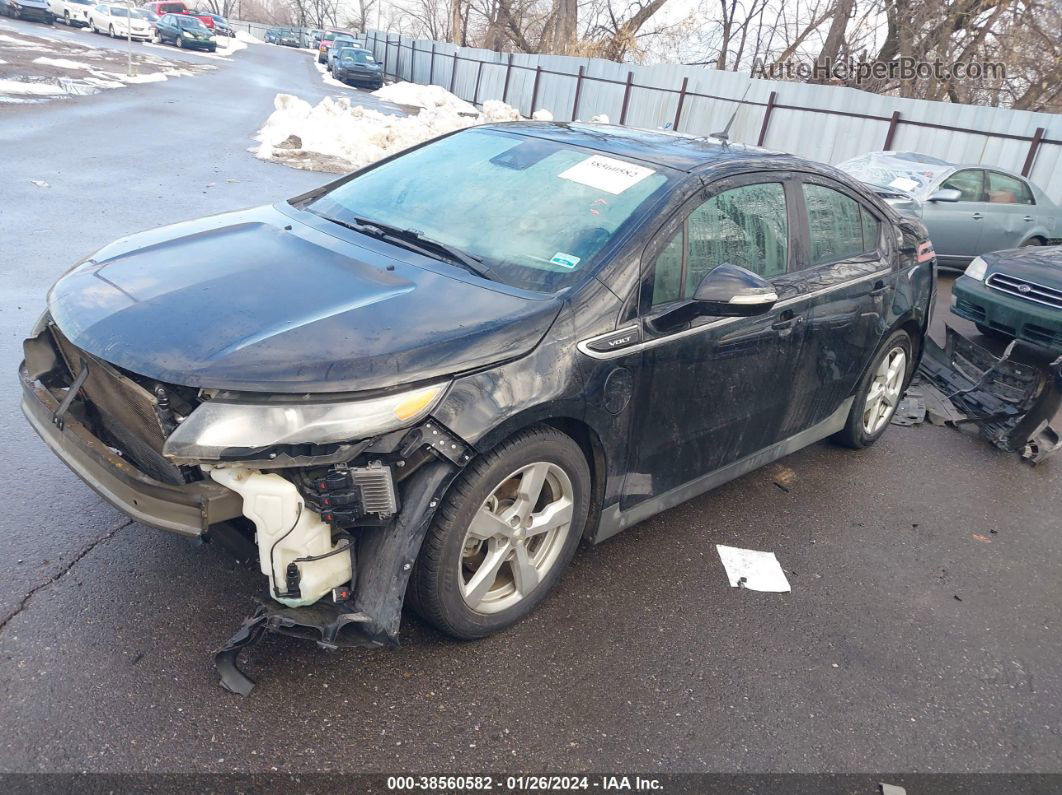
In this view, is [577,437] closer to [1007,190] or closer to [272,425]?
[272,425]

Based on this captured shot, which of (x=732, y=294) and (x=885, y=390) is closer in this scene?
(x=732, y=294)

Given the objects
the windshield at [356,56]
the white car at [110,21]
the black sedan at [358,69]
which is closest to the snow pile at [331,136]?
the black sedan at [358,69]

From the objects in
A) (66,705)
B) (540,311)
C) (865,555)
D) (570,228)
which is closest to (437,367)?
(540,311)

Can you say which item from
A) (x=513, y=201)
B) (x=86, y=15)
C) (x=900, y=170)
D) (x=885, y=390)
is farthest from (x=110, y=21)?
(x=885, y=390)

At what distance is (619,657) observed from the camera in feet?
9.89

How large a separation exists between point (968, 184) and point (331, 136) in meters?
10.6

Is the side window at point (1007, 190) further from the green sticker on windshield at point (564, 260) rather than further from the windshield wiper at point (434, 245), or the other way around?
the windshield wiper at point (434, 245)

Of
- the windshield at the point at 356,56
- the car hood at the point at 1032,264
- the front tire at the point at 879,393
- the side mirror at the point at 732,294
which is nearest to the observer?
the side mirror at the point at 732,294

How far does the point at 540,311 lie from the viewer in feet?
9.32

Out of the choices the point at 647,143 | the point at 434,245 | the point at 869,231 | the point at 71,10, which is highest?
the point at 647,143

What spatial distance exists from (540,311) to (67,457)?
65.1 inches

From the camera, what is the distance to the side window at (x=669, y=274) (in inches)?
126

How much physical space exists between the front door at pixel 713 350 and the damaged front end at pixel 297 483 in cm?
100

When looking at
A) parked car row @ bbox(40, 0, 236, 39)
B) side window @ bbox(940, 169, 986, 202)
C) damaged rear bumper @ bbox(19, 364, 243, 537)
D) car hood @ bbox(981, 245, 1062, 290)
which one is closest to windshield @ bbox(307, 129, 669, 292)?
damaged rear bumper @ bbox(19, 364, 243, 537)
